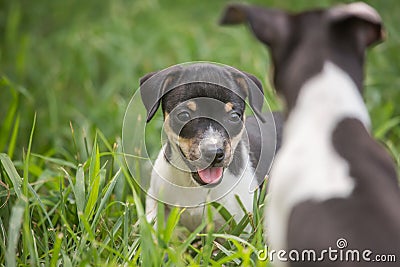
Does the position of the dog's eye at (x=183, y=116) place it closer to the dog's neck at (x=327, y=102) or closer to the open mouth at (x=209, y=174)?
the open mouth at (x=209, y=174)

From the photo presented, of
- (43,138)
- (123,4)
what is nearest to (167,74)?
(43,138)

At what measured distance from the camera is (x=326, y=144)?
213 cm

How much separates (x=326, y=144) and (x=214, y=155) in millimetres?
1041

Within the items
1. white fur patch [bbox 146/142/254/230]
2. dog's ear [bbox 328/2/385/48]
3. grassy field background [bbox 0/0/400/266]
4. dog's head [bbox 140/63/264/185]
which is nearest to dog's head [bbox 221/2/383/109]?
dog's ear [bbox 328/2/385/48]

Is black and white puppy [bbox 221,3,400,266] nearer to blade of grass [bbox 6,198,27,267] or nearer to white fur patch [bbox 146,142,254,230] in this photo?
blade of grass [bbox 6,198,27,267]

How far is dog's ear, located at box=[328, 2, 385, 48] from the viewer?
7.21ft

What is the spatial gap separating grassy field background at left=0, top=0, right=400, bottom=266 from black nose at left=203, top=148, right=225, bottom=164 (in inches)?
10.1

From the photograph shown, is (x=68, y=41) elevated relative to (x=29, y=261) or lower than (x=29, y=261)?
elevated

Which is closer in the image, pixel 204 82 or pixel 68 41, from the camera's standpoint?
pixel 204 82

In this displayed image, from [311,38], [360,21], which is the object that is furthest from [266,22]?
[360,21]

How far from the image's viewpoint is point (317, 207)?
208 centimetres

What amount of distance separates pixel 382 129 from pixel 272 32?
2483mm

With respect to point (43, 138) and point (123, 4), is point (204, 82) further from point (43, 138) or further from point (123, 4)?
point (123, 4)

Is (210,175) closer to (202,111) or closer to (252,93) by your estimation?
(202,111)
